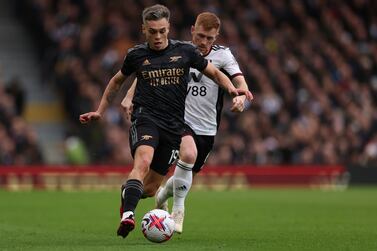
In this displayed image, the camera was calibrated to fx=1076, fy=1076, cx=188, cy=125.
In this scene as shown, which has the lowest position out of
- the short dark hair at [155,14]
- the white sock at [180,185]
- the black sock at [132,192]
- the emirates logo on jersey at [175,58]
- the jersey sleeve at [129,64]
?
the white sock at [180,185]

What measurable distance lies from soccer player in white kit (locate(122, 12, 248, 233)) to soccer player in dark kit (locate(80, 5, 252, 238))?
76 centimetres

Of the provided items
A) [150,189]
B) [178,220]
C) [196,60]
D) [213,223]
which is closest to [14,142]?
[213,223]

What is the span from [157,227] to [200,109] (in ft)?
7.37

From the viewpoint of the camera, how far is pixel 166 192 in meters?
12.1

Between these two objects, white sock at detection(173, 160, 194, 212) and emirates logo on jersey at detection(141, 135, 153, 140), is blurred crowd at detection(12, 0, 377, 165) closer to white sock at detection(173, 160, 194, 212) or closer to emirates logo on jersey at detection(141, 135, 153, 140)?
white sock at detection(173, 160, 194, 212)

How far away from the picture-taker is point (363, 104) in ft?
95.9

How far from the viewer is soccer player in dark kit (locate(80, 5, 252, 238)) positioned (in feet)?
34.6

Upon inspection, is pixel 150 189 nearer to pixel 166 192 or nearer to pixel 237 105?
pixel 166 192

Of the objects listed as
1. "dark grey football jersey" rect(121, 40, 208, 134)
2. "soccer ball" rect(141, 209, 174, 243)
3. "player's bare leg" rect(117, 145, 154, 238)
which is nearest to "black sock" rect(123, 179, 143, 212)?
"player's bare leg" rect(117, 145, 154, 238)

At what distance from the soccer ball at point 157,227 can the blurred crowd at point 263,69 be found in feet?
51.7

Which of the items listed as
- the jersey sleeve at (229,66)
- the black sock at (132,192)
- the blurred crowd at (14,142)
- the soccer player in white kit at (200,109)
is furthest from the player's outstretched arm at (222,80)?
the blurred crowd at (14,142)

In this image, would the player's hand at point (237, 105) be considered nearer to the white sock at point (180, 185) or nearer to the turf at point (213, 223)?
the turf at point (213, 223)

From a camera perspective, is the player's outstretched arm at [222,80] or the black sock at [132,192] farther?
the player's outstretched arm at [222,80]

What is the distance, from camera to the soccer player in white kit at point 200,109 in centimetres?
1173
